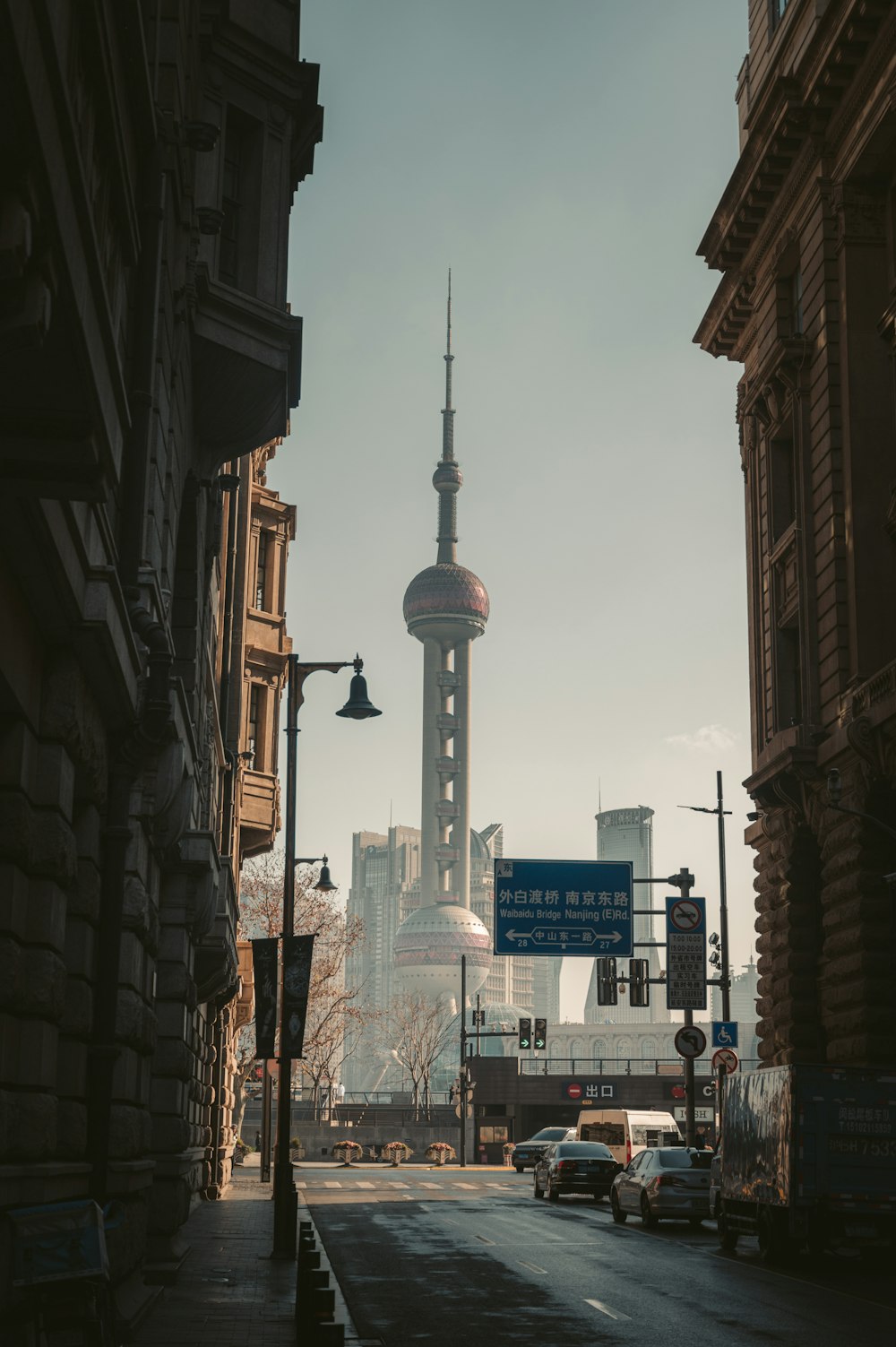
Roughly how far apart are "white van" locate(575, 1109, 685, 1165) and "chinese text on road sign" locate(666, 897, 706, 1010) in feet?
39.5

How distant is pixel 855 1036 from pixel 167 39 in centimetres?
2065

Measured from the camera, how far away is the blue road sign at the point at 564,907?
44.8 metres

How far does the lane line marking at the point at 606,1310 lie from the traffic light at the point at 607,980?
78.9 feet

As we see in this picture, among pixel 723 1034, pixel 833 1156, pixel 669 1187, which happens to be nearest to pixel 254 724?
pixel 723 1034

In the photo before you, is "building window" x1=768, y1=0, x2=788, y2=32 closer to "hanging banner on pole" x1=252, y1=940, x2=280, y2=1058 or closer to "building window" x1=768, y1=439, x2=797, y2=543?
"building window" x1=768, y1=439, x2=797, y2=543

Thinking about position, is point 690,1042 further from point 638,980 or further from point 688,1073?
point 638,980

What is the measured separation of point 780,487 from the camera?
3838cm

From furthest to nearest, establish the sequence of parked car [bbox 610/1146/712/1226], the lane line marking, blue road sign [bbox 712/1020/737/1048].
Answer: blue road sign [bbox 712/1020/737/1048] → parked car [bbox 610/1146/712/1226] → the lane line marking

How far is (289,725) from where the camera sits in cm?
2877

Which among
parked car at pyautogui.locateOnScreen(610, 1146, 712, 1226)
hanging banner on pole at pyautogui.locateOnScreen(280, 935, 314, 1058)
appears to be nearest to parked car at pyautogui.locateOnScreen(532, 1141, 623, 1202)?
parked car at pyautogui.locateOnScreen(610, 1146, 712, 1226)

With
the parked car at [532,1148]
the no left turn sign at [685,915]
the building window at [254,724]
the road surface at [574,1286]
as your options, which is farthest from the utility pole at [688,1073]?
the parked car at [532,1148]

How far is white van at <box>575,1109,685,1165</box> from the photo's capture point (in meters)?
51.7

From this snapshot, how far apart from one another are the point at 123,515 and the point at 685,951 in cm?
2756

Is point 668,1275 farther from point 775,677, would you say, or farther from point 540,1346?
point 775,677
